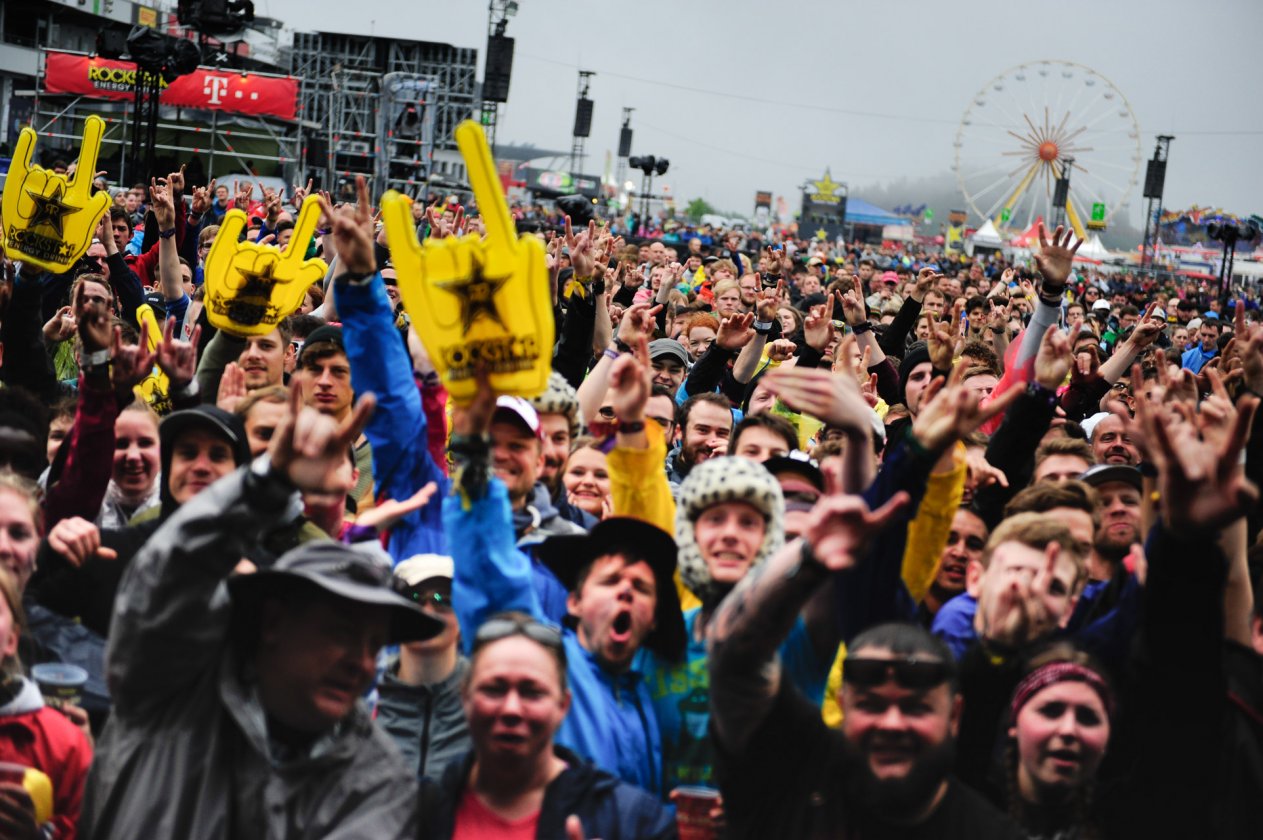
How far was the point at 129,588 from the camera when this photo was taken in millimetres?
2738

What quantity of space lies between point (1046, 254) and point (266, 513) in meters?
4.55

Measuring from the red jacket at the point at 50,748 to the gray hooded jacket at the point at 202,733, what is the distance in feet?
0.81

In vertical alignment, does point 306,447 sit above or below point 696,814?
above

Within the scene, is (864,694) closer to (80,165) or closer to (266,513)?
(266,513)

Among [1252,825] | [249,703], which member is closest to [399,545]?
[249,703]

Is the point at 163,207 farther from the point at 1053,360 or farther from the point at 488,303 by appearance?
the point at 488,303

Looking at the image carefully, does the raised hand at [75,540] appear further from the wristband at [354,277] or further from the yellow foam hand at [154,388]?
the yellow foam hand at [154,388]

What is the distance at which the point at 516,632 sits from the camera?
2.98 meters

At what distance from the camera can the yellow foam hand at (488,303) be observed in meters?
3.43

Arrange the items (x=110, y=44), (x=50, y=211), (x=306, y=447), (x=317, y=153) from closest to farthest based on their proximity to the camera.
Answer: (x=306, y=447) < (x=50, y=211) < (x=110, y=44) < (x=317, y=153)

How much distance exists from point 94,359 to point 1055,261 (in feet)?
13.3

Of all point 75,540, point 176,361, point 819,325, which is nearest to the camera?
point 75,540

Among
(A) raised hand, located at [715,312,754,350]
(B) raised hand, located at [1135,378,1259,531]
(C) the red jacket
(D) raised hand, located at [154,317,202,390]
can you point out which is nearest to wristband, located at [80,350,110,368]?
(D) raised hand, located at [154,317,202,390]

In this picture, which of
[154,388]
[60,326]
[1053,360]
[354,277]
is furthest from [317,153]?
[354,277]
